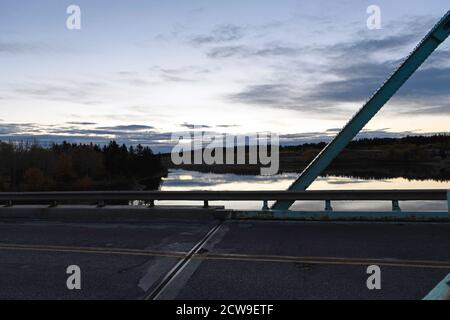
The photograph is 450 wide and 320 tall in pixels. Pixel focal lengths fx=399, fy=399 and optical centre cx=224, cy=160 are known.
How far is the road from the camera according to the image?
5.57 meters

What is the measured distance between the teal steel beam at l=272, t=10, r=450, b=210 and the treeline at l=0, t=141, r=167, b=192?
335 feet

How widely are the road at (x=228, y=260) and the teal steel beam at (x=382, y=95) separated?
1.60 meters

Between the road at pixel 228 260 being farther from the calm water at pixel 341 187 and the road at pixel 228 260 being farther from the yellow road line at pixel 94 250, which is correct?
the calm water at pixel 341 187

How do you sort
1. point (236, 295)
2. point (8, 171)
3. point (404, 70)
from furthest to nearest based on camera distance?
point (8, 171) < point (404, 70) < point (236, 295)

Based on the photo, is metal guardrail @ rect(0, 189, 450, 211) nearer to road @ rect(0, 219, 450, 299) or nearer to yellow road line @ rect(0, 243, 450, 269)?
road @ rect(0, 219, 450, 299)

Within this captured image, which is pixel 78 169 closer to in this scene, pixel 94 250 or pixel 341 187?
pixel 341 187

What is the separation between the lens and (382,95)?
29.5 feet

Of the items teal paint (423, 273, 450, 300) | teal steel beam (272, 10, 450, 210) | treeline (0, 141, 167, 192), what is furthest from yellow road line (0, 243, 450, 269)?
treeline (0, 141, 167, 192)

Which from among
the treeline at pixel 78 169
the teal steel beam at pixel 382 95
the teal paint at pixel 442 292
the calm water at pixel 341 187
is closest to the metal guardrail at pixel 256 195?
the teal steel beam at pixel 382 95

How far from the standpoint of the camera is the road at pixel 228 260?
219 inches

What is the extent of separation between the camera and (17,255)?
790 centimetres

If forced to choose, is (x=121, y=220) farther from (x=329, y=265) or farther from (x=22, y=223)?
(x=329, y=265)
